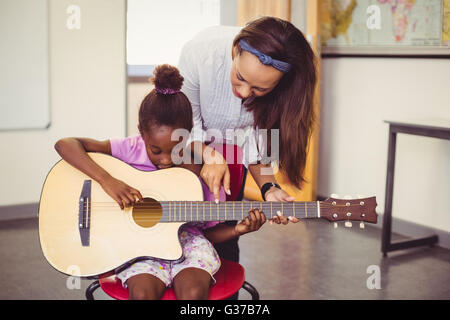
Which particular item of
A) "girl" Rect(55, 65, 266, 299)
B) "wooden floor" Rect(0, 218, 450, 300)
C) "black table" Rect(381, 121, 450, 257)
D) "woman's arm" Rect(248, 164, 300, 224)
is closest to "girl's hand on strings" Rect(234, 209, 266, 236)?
"girl" Rect(55, 65, 266, 299)

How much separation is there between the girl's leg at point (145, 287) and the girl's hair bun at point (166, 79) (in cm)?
51

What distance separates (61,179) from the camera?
5.23 feet

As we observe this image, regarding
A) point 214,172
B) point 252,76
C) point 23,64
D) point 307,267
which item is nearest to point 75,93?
point 23,64

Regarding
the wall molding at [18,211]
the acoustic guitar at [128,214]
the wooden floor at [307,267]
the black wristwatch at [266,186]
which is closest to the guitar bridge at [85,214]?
the acoustic guitar at [128,214]

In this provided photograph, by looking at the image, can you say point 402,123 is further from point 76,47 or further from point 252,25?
point 76,47

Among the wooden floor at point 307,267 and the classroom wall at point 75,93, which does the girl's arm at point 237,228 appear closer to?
the wooden floor at point 307,267

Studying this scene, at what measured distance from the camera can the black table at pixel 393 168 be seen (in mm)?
3203

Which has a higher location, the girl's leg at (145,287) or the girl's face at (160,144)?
the girl's face at (160,144)

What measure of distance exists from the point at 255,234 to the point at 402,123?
4.11ft

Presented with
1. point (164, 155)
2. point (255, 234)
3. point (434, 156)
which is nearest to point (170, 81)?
point (164, 155)

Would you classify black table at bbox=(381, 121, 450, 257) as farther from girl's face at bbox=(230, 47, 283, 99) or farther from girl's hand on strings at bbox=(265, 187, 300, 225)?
girl's face at bbox=(230, 47, 283, 99)

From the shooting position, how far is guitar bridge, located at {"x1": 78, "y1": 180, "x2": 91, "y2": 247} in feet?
4.96

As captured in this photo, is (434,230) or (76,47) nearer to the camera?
(434,230)

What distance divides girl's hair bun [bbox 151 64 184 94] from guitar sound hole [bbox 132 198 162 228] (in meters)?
0.32
